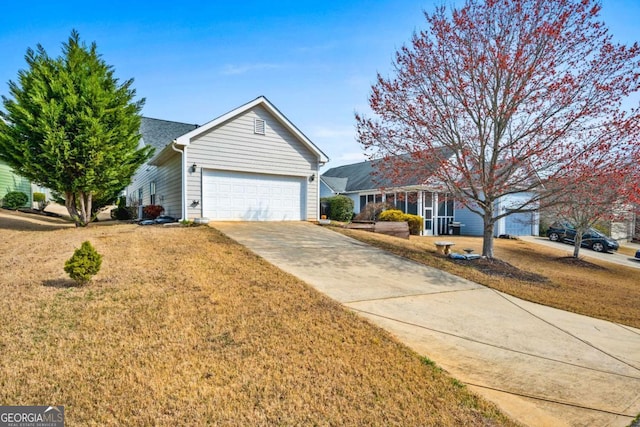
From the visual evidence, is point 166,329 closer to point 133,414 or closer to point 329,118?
point 133,414

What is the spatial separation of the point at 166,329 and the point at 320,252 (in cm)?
547

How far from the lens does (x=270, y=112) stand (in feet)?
49.3

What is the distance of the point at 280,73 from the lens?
1301 cm

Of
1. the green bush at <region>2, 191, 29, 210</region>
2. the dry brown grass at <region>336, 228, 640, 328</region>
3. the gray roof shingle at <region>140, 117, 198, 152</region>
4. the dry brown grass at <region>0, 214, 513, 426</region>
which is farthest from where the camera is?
the gray roof shingle at <region>140, 117, 198, 152</region>

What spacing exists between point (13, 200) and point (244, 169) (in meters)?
14.7

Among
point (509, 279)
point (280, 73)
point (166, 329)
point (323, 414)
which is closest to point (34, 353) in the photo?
point (166, 329)

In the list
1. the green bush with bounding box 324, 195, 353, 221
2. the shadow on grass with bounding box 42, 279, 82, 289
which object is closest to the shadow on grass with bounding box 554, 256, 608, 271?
the green bush with bounding box 324, 195, 353, 221

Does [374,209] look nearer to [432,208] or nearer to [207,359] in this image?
[432,208]

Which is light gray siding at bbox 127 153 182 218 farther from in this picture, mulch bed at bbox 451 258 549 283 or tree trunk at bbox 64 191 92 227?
mulch bed at bbox 451 258 549 283

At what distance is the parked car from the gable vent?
16.7 meters

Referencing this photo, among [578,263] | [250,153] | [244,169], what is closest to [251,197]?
[244,169]

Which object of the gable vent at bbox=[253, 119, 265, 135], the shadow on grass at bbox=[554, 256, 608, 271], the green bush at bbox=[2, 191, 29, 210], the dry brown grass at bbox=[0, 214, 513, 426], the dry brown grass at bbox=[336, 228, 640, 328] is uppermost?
the gable vent at bbox=[253, 119, 265, 135]

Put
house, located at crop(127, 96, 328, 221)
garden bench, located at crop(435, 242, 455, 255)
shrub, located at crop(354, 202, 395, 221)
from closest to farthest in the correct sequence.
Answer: garden bench, located at crop(435, 242, 455, 255) < house, located at crop(127, 96, 328, 221) < shrub, located at crop(354, 202, 395, 221)

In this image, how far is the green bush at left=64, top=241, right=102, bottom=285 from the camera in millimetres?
5348
